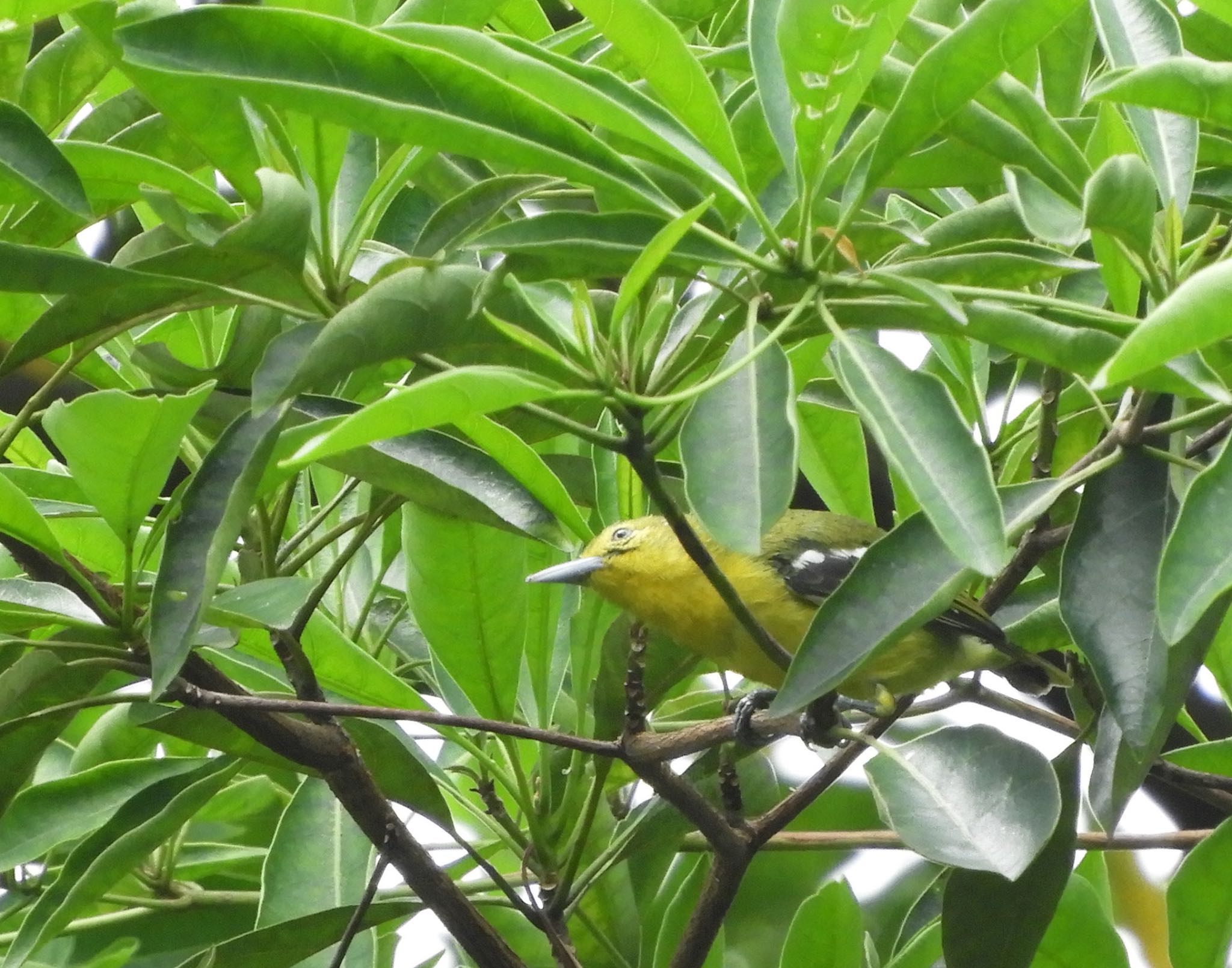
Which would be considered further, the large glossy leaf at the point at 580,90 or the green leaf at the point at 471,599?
the green leaf at the point at 471,599

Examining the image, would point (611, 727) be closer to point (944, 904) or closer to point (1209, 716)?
point (944, 904)

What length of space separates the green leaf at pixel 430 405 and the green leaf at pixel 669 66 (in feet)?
1.28

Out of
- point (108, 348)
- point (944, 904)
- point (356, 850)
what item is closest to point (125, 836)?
point (356, 850)

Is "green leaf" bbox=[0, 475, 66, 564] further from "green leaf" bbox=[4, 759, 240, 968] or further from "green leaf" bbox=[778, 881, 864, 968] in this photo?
"green leaf" bbox=[778, 881, 864, 968]

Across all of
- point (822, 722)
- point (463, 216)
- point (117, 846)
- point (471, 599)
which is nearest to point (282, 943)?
point (117, 846)

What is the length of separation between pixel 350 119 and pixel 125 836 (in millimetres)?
1015

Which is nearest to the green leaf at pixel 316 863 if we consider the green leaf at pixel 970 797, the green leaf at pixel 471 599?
the green leaf at pixel 471 599

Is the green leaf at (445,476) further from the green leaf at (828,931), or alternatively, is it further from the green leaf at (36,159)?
the green leaf at (828,931)

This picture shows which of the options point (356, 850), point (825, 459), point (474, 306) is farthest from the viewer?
point (825, 459)

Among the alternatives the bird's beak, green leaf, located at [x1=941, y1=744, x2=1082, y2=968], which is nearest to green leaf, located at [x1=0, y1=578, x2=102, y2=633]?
the bird's beak

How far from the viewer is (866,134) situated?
154 cm

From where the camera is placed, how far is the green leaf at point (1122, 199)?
4.21 ft

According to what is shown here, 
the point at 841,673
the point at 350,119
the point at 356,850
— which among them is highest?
the point at 350,119

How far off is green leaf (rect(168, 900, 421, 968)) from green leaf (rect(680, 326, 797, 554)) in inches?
35.2
